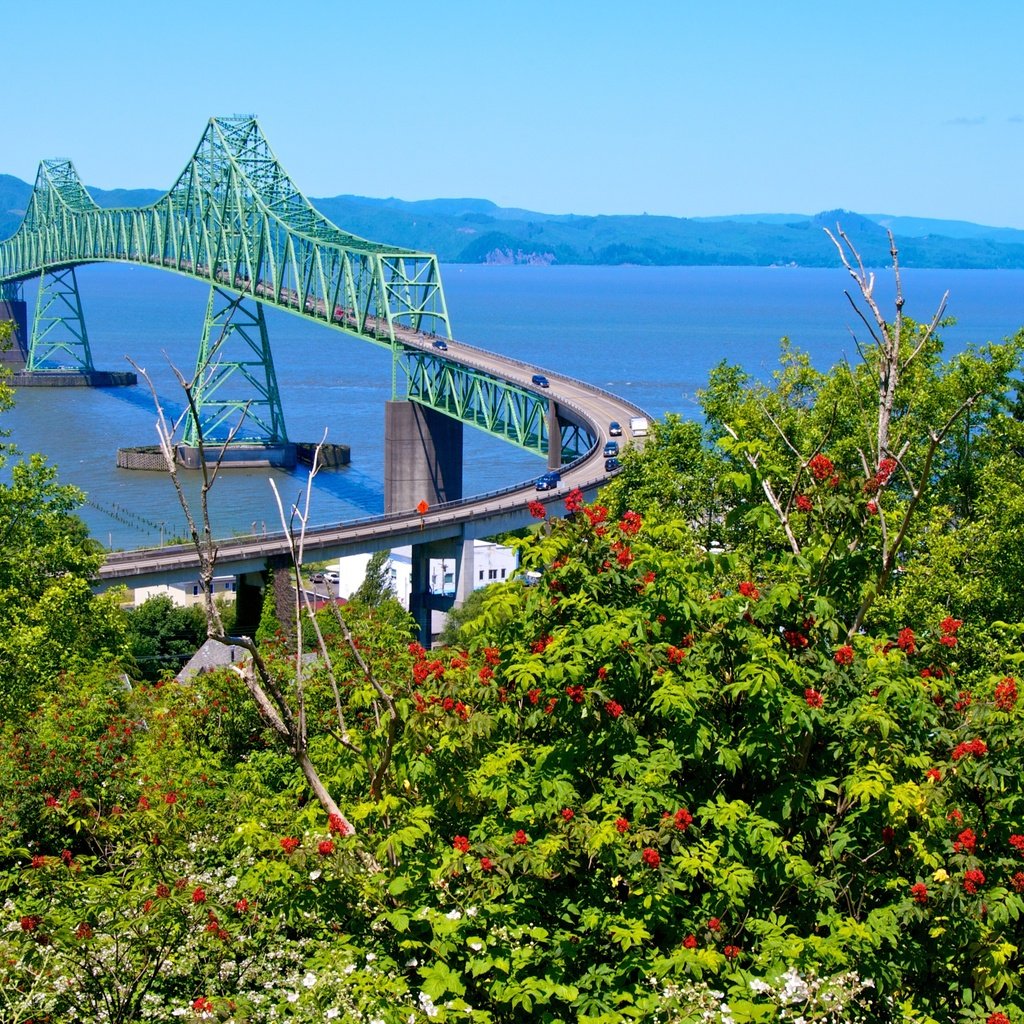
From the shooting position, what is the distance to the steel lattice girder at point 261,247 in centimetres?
8056

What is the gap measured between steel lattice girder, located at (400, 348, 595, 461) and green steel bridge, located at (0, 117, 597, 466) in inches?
3.2

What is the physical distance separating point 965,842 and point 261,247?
280ft

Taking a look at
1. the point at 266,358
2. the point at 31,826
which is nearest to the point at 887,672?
the point at 31,826

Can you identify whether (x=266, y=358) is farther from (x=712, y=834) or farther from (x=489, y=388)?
(x=712, y=834)

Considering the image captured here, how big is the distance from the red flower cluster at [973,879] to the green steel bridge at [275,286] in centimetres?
4970

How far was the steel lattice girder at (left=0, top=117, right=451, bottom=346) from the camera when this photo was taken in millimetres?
80562

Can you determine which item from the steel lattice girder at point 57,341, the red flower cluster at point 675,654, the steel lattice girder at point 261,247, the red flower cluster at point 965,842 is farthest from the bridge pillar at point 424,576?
the steel lattice girder at point 57,341

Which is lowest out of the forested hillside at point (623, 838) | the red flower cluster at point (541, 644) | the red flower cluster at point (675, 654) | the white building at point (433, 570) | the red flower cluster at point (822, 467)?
the white building at point (433, 570)

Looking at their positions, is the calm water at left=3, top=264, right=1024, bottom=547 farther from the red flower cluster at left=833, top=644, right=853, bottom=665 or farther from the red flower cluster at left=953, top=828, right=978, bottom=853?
the red flower cluster at left=953, top=828, right=978, bottom=853

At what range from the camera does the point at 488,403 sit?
66312mm

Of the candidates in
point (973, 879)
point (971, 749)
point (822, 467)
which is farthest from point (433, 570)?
point (973, 879)

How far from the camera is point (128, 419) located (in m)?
94.1

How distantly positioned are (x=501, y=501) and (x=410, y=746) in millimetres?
40653

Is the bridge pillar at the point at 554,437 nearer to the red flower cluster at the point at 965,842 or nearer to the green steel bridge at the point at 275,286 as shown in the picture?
the green steel bridge at the point at 275,286
